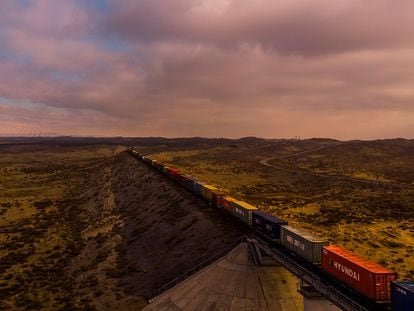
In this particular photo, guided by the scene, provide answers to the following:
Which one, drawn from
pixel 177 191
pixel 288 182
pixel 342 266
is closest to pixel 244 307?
pixel 342 266

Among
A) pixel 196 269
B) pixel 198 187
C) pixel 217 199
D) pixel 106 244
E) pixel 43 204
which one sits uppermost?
pixel 198 187

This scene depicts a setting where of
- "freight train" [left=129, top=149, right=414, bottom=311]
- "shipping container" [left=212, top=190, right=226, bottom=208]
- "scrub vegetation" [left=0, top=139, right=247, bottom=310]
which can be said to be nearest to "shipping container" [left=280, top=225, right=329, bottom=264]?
"freight train" [left=129, top=149, right=414, bottom=311]

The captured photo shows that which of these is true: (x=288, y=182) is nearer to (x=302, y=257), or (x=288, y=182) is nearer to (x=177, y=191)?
(x=177, y=191)

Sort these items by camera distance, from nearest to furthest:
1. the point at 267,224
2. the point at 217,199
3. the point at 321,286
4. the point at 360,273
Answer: the point at 360,273
the point at 321,286
the point at 267,224
the point at 217,199

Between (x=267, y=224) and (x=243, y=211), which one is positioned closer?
(x=267, y=224)

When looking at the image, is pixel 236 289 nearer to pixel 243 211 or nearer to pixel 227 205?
pixel 243 211

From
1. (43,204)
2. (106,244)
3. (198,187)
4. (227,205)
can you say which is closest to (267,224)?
(227,205)

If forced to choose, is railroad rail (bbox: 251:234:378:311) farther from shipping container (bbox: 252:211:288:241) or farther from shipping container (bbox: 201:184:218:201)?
shipping container (bbox: 201:184:218:201)
